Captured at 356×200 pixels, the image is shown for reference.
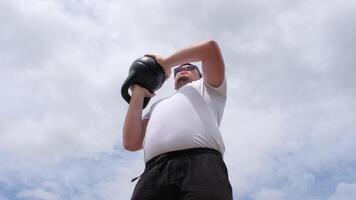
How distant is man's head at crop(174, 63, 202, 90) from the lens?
393 cm

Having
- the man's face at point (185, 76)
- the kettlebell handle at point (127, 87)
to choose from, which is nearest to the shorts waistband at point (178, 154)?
the kettlebell handle at point (127, 87)

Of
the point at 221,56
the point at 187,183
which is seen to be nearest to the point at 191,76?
the point at 221,56

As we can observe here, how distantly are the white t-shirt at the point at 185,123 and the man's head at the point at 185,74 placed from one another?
44 cm

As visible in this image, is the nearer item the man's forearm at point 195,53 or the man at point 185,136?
the man at point 185,136

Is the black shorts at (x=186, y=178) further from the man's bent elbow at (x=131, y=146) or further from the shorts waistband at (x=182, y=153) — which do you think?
the man's bent elbow at (x=131, y=146)

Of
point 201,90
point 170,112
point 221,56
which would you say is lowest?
point 170,112

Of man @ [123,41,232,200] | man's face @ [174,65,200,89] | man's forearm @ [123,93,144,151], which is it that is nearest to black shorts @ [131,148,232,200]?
man @ [123,41,232,200]

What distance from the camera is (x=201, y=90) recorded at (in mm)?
3400

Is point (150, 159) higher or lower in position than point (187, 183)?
higher

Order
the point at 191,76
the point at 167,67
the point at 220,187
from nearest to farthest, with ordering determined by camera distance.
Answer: the point at 220,187, the point at 167,67, the point at 191,76

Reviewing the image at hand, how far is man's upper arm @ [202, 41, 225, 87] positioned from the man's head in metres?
0.49

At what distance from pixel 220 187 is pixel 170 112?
73cm

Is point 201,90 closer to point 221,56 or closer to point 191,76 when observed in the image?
point 221,56

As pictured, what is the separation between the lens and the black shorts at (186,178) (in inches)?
109
